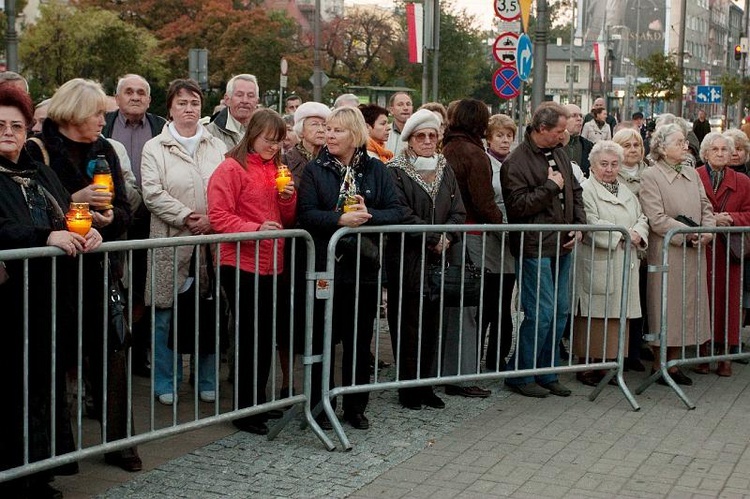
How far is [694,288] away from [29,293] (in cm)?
518

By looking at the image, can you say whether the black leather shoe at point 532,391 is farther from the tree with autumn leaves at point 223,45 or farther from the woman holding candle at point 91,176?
the tree with autumn leaves at point 223,45

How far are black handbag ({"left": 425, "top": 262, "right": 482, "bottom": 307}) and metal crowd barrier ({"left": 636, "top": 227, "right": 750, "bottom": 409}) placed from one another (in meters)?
1.36

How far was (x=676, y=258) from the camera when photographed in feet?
27.5

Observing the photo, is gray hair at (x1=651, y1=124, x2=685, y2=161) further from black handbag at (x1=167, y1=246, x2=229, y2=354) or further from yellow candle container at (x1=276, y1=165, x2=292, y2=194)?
black handbag at (x1=167, y1=246, x2=229, y2=354)

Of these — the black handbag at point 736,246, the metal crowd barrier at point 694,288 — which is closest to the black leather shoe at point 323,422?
the metal crowd barrier at point 694,288

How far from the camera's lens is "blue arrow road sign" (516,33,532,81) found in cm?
1886

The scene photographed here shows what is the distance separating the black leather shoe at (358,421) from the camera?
6.81m

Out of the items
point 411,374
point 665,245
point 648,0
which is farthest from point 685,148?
point 648,0

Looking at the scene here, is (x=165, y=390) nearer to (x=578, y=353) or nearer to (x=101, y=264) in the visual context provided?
(x=101, y=264)

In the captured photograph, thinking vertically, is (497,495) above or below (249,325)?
below

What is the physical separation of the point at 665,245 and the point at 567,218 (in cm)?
68

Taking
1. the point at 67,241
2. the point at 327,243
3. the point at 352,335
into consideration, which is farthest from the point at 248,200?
the point at 67,241

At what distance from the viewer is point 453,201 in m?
7.47

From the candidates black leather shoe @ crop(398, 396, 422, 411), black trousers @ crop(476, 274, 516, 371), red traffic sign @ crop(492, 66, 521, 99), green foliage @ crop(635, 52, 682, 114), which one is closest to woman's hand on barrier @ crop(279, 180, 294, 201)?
black leather shoe @ crop(398, 396, 422, 411)
